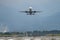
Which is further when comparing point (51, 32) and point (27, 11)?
point (51, 32)

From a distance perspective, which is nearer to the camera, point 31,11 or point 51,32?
point 31,11

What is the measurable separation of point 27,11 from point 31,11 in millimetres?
1274

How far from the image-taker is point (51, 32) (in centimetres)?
7312

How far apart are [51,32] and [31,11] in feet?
101

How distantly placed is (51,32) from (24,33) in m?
9.69

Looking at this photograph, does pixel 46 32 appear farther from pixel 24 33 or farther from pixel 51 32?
pixel 24 33

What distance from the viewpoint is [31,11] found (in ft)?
143

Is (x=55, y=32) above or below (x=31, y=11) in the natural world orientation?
below

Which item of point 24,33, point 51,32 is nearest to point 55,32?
point 51,32

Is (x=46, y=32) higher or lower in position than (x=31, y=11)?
lower

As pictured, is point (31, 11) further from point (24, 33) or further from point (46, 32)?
point (46, 32)

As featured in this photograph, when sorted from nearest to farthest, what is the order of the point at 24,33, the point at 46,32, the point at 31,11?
the point at 31,11 < the point at 24,33 < the point at 46,32

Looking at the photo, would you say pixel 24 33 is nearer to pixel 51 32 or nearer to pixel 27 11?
pixel 51 32

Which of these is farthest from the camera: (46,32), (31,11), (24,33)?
(46,32)
